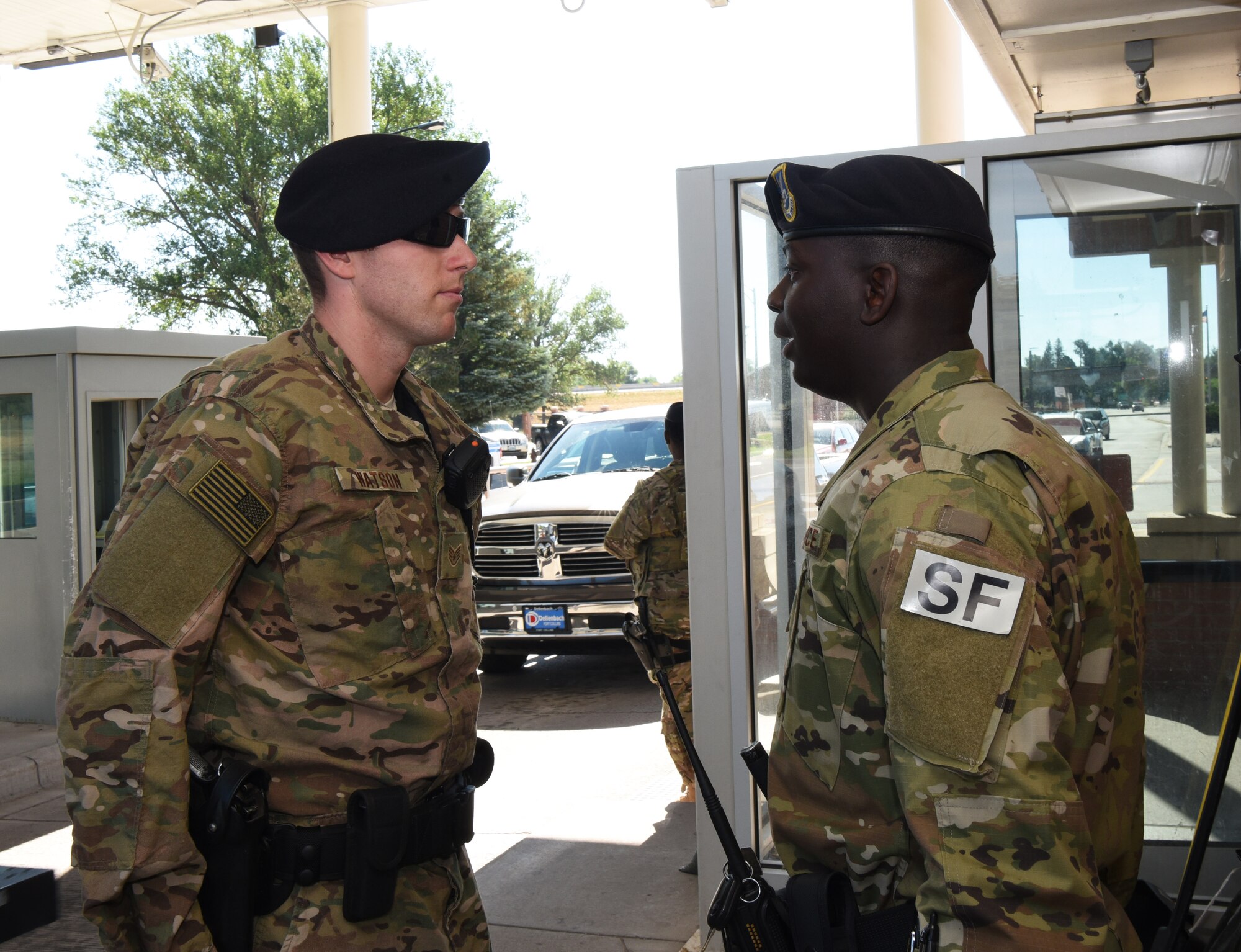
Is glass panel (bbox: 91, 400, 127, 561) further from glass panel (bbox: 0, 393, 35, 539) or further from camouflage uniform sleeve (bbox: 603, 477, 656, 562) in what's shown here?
camouflage uniform sleeve (bbox: 603, 477, 656, 562)

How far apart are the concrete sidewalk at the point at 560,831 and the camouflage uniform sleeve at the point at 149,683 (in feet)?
8.72

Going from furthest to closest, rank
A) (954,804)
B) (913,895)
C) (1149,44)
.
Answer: (1149,44) → (913,895) → (954,804)

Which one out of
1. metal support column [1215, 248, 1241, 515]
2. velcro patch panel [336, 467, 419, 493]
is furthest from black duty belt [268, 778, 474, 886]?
metal support column [1215, 248, 1241, 515]

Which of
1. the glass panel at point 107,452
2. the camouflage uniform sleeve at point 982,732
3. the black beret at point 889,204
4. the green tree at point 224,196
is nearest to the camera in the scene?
the camouflage uniform sleeve at point 982,732

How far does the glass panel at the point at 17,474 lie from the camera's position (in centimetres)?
688

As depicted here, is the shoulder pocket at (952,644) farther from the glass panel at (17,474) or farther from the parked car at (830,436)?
the glass panel at (17,474)

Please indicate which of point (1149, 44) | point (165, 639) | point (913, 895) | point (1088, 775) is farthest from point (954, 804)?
point (1149, 44)

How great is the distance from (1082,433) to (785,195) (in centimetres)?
223

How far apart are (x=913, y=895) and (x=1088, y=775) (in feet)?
1.06

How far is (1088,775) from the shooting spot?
165cm

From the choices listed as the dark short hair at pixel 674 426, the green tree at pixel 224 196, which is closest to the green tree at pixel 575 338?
the green tree at pixel 224 196

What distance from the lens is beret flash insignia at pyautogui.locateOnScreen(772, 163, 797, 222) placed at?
1.82 m

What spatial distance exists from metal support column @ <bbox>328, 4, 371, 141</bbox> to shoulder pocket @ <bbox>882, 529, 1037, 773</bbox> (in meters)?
10.3

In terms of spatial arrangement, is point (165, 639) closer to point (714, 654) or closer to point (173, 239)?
point (714, 654)
